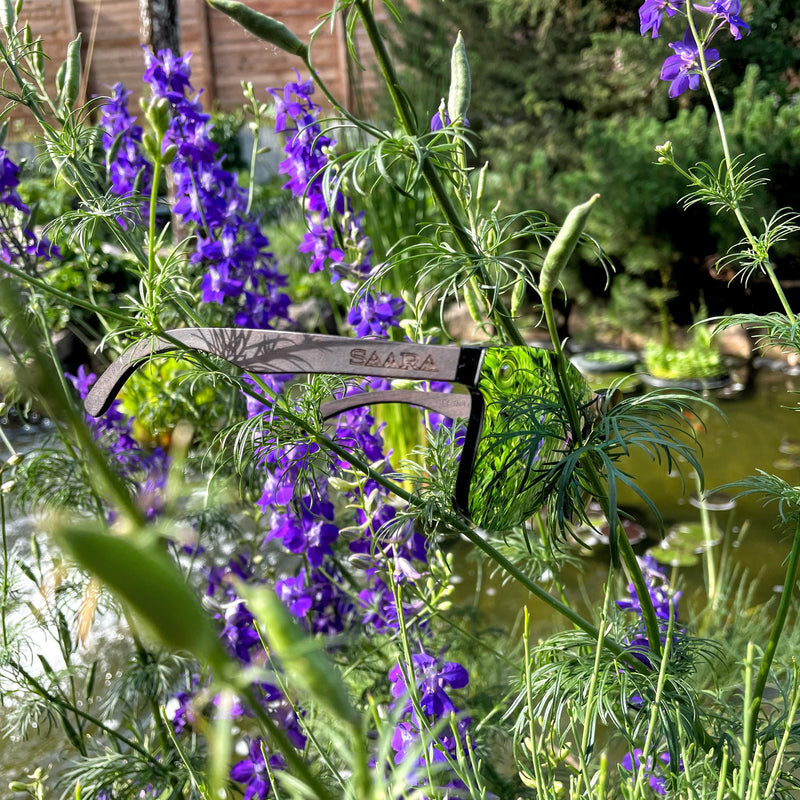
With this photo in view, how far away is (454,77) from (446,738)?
81 centimetres

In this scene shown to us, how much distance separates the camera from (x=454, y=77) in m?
0.77

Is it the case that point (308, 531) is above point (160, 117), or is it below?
below

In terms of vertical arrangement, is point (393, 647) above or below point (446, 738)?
below

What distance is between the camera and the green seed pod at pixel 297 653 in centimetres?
15

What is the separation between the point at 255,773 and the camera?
3.74 feet

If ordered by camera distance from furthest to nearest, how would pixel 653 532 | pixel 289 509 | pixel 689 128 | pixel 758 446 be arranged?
pixel 689 128, pixel 758 446, pixel 653 532, pixel 289 509

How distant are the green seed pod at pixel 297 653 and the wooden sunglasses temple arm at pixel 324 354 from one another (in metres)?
0.39

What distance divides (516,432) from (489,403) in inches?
1.5

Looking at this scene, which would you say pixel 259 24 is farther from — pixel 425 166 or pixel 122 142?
pixel 122 142

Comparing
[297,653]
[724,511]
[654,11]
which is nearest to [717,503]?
[724,511]

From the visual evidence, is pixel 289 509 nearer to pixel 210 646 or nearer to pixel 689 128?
pixel 210 646

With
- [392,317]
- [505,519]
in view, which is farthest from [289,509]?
[505,519]

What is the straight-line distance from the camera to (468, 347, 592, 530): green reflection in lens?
2.30ft

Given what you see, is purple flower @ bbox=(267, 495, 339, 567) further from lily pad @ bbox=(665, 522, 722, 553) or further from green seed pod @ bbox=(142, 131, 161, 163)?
lily pad @ bbox=(665, 522, 722, 553)
